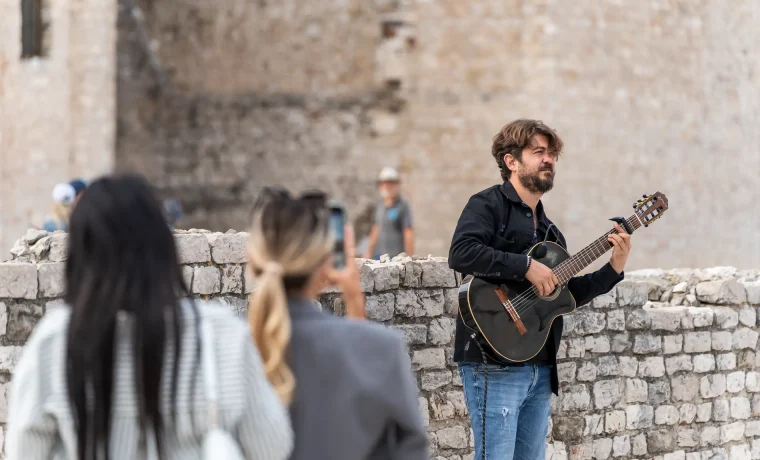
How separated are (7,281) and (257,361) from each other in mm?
2963

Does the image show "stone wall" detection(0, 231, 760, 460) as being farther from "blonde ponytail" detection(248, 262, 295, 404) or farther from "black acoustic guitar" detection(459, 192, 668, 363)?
"blonde ponytail" detection(248, 262, 295, 404)

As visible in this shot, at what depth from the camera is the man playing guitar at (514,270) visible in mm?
4441

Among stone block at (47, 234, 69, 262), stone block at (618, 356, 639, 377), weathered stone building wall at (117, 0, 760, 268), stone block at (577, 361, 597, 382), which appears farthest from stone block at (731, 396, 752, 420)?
weathered stone building wall at (117, 0, 760, 268)

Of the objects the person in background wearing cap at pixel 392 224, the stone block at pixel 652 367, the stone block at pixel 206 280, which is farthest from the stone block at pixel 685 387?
the person in background wearing cap at pixel 392 224

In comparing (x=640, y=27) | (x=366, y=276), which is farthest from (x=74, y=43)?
(x=366, y=276)

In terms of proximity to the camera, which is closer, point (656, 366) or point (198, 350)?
point (198, 350)

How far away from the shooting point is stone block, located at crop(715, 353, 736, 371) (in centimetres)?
737

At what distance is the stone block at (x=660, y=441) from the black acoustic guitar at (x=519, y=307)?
259 centimetres

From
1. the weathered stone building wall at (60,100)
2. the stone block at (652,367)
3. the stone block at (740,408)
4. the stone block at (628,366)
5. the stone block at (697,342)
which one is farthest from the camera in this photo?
the weathered stone building wall at (60,100)

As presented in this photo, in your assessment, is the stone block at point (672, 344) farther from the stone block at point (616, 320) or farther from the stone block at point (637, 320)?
the stone block at point (616, 320)

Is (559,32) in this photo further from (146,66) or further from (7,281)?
(7,281)

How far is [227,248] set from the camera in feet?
17.4

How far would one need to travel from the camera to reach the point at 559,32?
13.8m

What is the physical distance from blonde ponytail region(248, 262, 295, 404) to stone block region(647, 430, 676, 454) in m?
4.91
